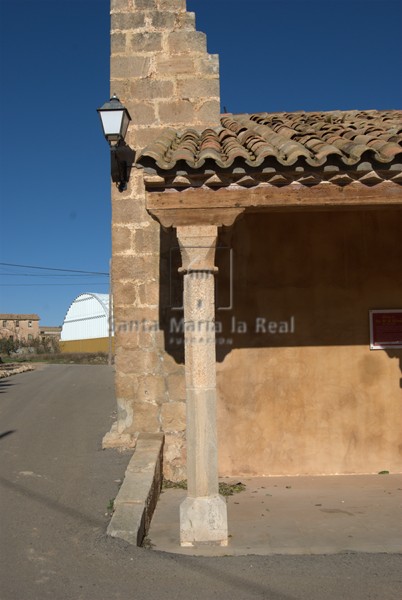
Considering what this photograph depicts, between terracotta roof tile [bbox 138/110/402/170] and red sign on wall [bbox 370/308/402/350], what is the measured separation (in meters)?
2.13

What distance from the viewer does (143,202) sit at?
7.43m

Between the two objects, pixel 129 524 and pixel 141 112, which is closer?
pixel 129 524

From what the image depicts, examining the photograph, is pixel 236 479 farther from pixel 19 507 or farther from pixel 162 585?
pixel 162 585

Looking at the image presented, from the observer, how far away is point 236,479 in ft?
23.2

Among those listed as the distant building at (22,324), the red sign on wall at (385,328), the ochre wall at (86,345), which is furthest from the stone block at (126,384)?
the distant building at (22,324)

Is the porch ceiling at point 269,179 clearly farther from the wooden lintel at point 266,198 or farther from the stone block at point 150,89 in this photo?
the stone block at point 150,89

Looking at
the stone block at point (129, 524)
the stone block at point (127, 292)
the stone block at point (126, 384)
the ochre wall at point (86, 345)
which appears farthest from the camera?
the ochre wall at point (86, 345)

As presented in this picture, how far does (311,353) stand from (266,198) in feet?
8.76

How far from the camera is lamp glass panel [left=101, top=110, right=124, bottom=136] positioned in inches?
277

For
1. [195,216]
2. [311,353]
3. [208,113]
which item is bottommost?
[311,353]

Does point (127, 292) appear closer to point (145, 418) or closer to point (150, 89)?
point (145, 418)

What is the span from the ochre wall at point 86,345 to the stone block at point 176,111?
136 feet

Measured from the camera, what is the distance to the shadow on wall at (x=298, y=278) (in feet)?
24.0

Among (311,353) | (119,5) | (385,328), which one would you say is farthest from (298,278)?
(119,5)
